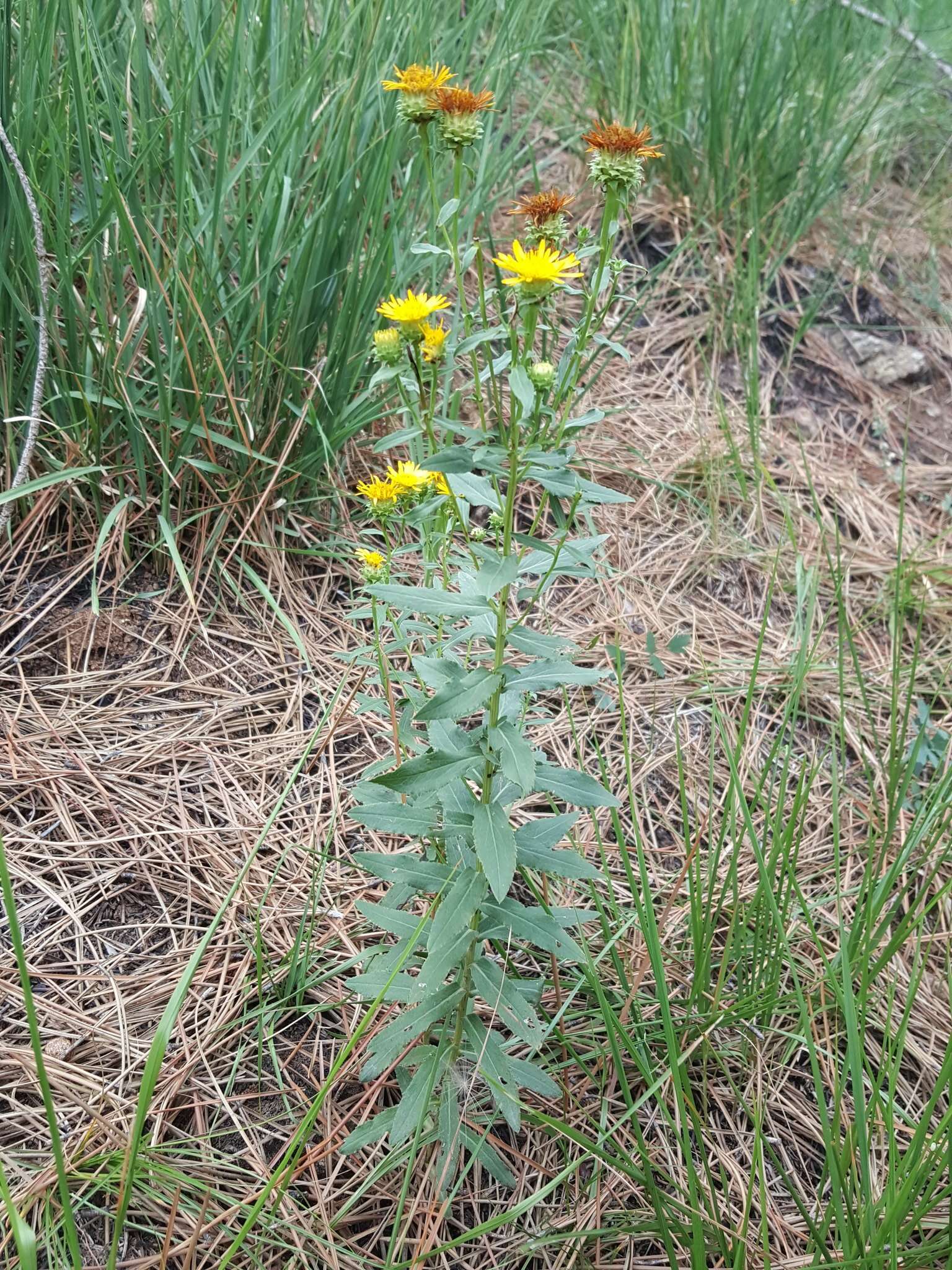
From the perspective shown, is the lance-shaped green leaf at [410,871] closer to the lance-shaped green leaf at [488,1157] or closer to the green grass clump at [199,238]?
the lance-shaped green leaf at [488,1157]

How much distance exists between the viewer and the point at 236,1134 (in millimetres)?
1174

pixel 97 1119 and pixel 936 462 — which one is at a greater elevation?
pixel 936 462

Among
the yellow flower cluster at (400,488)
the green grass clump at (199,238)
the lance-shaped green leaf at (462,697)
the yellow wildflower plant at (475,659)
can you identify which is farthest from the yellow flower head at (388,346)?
the green grass clump at (199,238)

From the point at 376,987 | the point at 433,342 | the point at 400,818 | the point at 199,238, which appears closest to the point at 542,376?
the point at 433,342

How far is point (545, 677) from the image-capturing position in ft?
3.37

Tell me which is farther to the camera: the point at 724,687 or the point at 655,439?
the point at 655,439

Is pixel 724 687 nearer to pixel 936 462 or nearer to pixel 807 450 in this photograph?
pixel 807 450

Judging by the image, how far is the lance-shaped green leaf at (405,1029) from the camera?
1091mm

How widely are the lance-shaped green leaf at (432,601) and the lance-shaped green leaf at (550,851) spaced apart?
27 cm

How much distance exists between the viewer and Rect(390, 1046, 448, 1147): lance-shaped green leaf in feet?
3.45

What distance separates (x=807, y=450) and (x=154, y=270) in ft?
5.86

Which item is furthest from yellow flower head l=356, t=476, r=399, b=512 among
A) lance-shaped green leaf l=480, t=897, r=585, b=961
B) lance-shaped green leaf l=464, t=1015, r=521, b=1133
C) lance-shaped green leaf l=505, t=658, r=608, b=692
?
lance-shaped green leaf l=464, t=1015, r=521, b=1133

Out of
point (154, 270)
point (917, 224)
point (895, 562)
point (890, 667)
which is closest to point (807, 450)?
point (895, 562)

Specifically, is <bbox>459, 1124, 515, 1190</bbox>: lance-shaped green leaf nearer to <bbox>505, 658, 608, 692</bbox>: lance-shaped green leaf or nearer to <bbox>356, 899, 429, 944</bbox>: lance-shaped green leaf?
<bbox>356, 899, 429, 944</bbox>: lance-shaped green leaf
